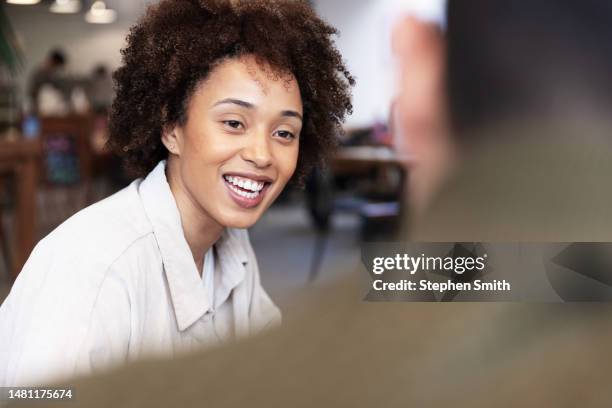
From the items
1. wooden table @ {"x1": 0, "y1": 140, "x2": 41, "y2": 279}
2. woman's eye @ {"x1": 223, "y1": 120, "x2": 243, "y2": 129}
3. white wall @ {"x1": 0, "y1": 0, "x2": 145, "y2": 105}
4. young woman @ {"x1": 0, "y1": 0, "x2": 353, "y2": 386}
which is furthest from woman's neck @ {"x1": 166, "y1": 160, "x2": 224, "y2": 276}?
white wall @ {"x1": 0, "y1": 0, "x2": 145, "y2": 105}

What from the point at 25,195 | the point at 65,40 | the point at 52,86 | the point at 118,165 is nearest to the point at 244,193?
the point at 25,195

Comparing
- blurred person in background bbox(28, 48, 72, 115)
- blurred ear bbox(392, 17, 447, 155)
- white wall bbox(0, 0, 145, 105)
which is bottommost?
blurred ear bbox(392, 17, 447, 155)

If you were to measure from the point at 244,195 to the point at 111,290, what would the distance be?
0.47 feet

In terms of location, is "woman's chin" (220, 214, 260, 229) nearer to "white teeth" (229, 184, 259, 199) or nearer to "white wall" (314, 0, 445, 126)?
"white teeth" (229, 184, 259, 199)

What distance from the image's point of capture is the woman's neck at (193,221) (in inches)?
28.0

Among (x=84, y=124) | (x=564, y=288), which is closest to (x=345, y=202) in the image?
(x=84, y=124)

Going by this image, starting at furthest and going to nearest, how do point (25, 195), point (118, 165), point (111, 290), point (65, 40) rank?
point (65, 40)
point (118, 165)
point (25, 195)
point (111, 290)

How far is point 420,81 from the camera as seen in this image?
18 cm

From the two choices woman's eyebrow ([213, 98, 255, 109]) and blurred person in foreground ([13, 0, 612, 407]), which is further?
woman's eyebrow ([213, 98, 255, 109])

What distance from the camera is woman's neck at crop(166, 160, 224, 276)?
711 mm

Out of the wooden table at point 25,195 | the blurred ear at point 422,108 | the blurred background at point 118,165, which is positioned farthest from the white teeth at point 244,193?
the wooden table at point 25,195

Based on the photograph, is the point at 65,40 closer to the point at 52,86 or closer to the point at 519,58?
the point at 52,86

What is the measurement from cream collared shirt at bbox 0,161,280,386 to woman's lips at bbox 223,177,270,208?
0.07m

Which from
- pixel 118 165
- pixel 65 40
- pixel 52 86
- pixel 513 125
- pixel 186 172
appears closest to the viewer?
pixel 513 125
